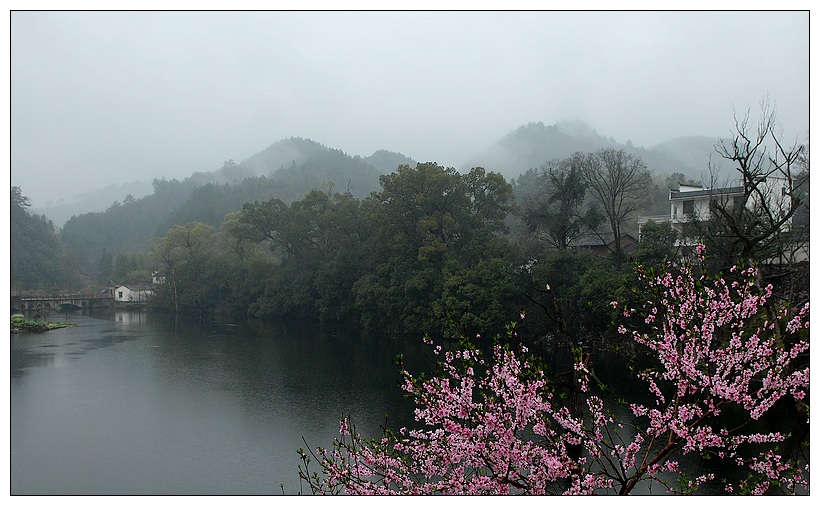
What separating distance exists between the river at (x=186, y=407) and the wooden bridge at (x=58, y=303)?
5.27 m

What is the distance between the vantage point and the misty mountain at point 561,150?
92.5 ft

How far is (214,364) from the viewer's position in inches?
499

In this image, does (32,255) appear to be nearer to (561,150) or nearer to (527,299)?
(527,299)

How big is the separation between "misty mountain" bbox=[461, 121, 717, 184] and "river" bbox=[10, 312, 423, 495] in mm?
11675

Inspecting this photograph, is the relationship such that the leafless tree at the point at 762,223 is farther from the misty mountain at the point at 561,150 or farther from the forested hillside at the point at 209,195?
the forested hillside at the point at 209,195

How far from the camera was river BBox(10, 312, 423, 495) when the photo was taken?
22.4ft

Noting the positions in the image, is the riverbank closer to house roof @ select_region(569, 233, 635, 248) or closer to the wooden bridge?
the wooden bridge

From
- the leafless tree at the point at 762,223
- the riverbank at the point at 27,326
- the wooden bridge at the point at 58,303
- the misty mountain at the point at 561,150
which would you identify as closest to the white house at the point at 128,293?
the wooden bridge at the point at 58,303

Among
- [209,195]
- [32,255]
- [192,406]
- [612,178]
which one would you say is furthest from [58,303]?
[612,178]

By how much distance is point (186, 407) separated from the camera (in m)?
9.59

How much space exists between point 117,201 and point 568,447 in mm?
37595

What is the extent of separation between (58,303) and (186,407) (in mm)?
15305

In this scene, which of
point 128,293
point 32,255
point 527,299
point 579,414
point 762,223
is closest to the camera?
point 579,414

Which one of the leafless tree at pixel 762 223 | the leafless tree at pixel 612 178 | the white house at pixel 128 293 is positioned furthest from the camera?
the white house at pixel 128 293
